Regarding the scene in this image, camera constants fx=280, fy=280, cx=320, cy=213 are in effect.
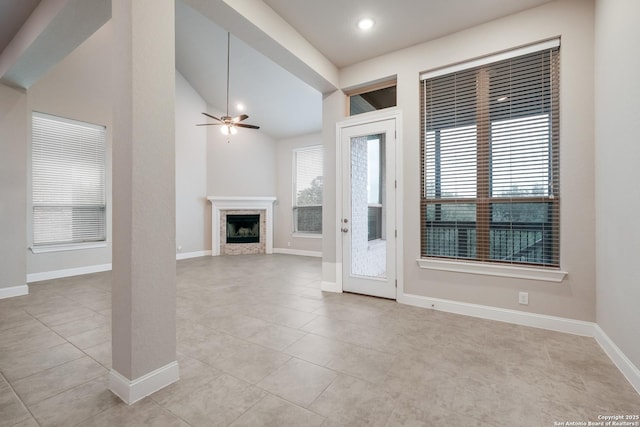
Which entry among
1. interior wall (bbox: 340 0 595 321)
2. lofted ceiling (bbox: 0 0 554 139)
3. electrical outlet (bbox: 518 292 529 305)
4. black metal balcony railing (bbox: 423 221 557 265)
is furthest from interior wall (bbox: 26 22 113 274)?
electrical outlet (bbox: 518 292 529 305)

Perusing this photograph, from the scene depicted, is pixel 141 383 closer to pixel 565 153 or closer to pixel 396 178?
pixel 396 178

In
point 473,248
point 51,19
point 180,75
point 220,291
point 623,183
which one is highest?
point 180,75

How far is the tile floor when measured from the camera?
1597mm

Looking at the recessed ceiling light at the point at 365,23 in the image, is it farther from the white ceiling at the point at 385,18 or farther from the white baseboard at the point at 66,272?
the white baseboard at the point at 66,272

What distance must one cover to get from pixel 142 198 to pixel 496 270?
129 inches

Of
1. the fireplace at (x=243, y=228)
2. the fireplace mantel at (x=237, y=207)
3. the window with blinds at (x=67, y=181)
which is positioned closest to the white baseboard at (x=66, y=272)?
the window with blinds at (x=67, y=181)

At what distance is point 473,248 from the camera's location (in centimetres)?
313

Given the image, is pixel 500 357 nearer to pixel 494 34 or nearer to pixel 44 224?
pixel 494 34

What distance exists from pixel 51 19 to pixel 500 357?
15.9ft

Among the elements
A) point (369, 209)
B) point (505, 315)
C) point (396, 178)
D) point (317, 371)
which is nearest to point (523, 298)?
point (505, 315)

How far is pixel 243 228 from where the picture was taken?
791 centimetres

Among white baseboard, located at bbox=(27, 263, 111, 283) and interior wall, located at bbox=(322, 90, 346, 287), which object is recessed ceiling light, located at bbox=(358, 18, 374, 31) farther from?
white baseboard, located at bbox=(27, 263, 111, 283)

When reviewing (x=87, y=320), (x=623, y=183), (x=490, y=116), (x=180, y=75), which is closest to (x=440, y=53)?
(x=490, y=116)

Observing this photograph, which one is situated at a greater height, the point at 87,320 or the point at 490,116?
the point at 490,116
